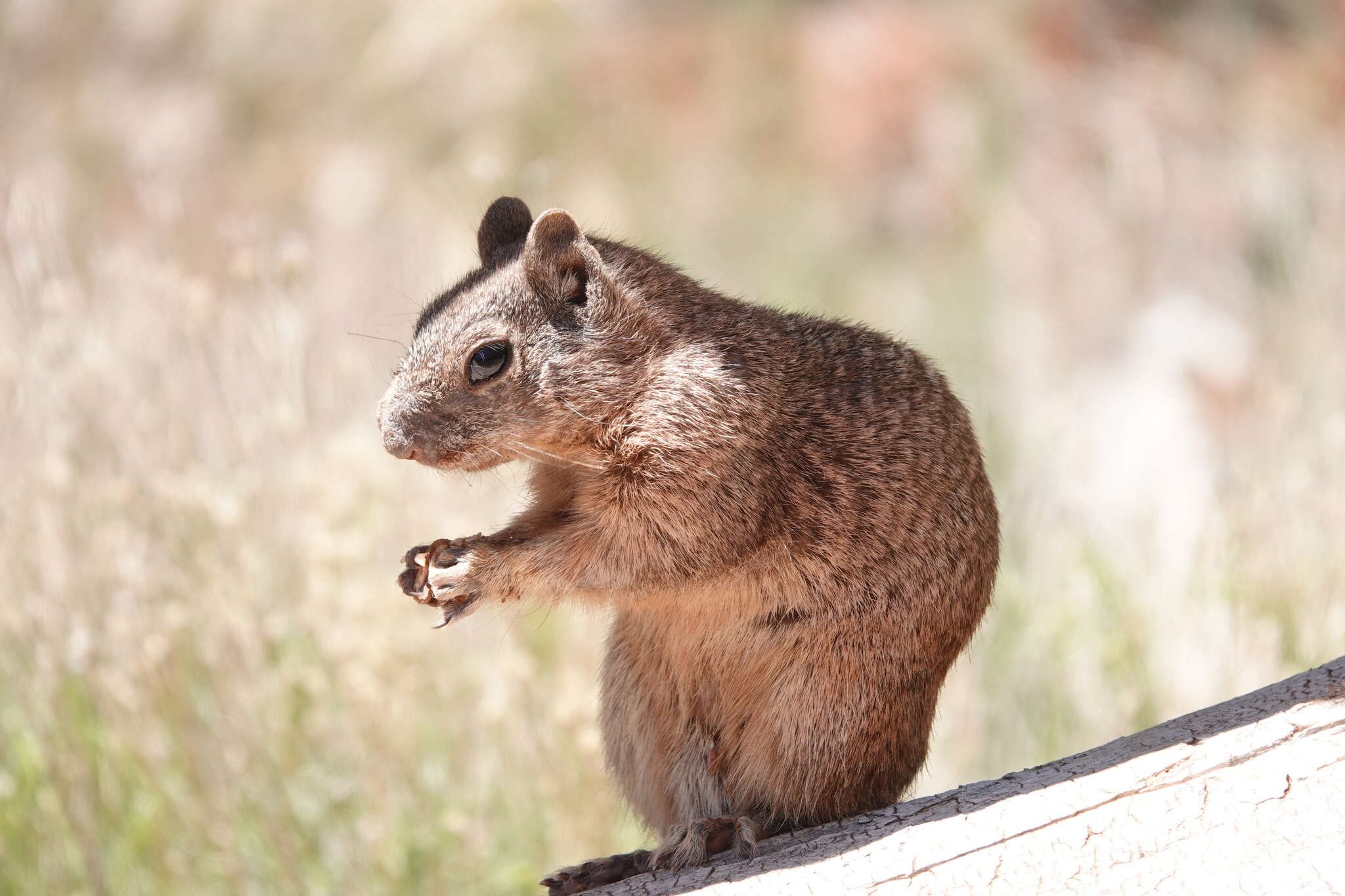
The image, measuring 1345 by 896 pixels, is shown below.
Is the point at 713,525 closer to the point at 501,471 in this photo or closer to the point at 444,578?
the point at 444,578

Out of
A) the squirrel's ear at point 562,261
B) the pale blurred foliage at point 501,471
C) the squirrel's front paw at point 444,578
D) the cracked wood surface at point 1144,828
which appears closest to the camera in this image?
the cracked wood surface at point 1144,828

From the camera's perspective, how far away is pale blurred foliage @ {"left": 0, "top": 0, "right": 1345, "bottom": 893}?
16.3 ft

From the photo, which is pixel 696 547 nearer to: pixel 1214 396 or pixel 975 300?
pixel 975 300

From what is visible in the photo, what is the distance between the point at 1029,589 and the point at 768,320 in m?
2.81

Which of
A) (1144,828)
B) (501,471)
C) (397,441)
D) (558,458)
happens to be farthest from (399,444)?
(501,471)

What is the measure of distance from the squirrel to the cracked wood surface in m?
0.33

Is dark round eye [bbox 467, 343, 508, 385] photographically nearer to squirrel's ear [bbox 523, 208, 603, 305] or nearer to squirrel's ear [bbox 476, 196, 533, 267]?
squirrel's ear [bbox 523, 208, 603, 305]

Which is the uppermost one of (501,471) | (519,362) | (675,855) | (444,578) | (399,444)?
(501,471)

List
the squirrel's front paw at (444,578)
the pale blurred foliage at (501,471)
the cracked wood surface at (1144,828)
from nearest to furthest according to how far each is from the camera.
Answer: the cracked wood surface at (1144,828)
the squirrel's front paw at (444,578)
the pale blurred foliage at (501,471)

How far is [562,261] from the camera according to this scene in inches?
151

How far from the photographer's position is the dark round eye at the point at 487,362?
146 inches

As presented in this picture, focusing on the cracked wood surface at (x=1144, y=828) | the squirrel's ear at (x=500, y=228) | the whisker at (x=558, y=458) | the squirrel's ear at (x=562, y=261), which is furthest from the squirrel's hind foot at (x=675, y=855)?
the squirrel's ear at (x=500, y=228)

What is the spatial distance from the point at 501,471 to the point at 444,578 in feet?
7.96

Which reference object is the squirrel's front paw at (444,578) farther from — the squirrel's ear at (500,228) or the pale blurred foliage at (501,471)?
the squirrel's ear at (500,228)
